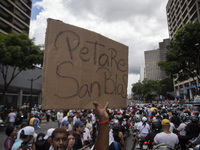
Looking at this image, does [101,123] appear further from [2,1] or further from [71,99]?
[2,1]

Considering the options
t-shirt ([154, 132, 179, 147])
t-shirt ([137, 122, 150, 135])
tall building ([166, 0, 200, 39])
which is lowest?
t-shirt ([137, 122, 150, 135])

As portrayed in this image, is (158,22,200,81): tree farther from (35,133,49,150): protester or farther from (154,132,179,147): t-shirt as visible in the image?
(35,133,49,150): protester

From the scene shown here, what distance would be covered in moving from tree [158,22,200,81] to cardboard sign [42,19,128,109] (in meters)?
18.2

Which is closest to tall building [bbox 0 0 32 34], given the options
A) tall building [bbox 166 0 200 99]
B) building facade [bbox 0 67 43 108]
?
building facade [bbox 0 67 43 108]

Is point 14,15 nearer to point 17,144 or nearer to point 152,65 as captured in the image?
point 17,144

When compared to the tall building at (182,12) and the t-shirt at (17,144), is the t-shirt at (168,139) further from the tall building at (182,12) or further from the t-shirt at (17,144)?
the tall building at (182,12)

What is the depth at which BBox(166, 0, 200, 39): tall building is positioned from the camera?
36.8 metres

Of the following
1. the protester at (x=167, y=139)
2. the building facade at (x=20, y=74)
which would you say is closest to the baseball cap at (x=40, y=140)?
the protester at (x=167, y=139)

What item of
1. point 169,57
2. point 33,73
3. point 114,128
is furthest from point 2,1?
point 114,128

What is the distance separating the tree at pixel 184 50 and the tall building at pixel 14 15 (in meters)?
27.8

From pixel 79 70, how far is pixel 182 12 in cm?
5231

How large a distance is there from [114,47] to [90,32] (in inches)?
19.9

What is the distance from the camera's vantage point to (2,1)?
1111 inches

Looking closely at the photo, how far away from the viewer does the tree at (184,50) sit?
17.2 metres
